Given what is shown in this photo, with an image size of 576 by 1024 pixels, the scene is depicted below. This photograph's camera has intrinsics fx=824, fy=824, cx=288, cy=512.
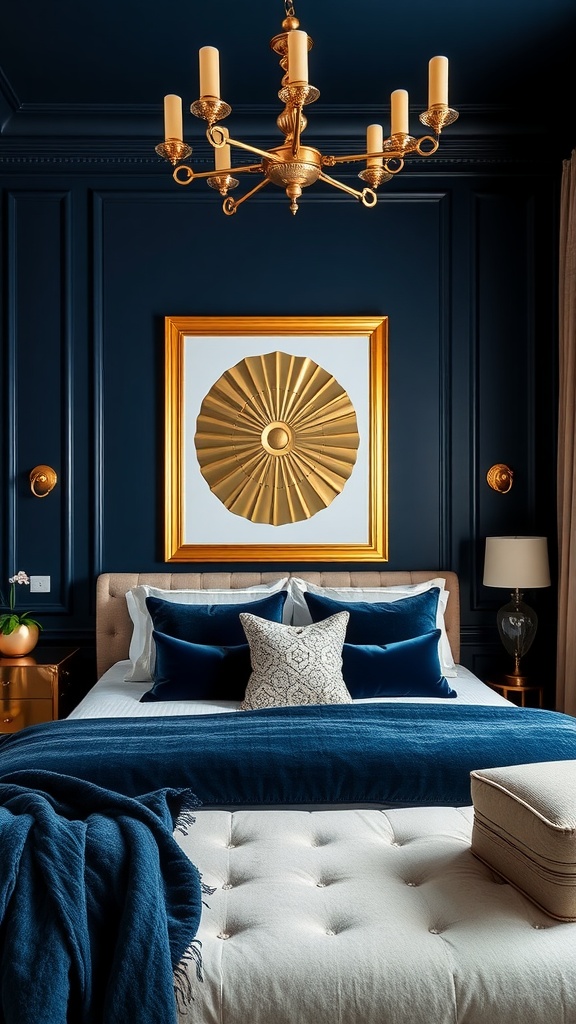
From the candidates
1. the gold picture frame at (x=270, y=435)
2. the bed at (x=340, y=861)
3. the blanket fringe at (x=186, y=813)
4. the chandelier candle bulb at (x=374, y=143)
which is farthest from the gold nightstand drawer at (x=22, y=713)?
the chandelier candle bulb at (x=374, y=143)

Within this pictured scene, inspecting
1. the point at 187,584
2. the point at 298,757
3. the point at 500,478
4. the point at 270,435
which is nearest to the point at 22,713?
the point at 187,584

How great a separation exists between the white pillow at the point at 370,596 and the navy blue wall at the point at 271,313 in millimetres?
354

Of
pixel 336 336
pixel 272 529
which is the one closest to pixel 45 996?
pixel 272 529

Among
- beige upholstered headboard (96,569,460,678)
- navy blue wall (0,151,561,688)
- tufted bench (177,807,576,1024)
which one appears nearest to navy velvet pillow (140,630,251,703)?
beige upholstered headboard (96,569,460,678)

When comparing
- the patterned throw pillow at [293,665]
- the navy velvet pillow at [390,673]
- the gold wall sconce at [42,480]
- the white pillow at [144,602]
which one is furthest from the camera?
the gold wall sconce at [42,480]

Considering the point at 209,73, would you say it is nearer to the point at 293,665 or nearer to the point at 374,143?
the point at 374,143

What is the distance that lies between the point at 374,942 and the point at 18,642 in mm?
2737

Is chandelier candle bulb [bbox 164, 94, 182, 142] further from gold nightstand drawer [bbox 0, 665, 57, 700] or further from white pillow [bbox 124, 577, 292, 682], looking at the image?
gold nightstand drawer [bbox 0, 665, 57, 700]

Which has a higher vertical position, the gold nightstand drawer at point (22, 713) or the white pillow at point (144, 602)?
the white pillow at point (144, 602)

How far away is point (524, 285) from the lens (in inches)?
162

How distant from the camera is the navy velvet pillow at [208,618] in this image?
11.1 ft

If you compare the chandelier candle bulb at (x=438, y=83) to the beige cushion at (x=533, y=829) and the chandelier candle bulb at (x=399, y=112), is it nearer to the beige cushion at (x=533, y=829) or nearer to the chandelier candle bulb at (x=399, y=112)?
the chandelier candle bulb at (x=399, y=112)

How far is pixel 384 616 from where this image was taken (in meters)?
3.39

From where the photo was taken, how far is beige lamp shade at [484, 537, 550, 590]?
3713mm
